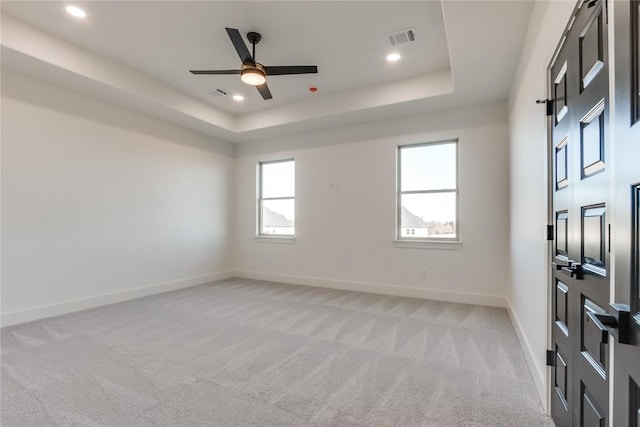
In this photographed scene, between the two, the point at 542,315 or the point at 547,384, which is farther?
the point at 542,315

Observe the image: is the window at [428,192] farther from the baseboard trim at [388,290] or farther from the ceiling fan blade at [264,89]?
the ceiling fan blade at [264,89]

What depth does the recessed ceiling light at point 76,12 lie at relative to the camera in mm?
2875

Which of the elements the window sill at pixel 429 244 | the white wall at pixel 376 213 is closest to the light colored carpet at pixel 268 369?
the white wall at pixel 376 213

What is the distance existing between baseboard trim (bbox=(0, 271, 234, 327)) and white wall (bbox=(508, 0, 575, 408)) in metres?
5.08

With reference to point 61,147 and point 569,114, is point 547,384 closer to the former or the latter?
point 569,114

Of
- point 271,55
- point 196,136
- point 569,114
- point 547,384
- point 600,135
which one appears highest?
point 271,55

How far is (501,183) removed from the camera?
415 centimetres

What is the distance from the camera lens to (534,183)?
2.35 metres

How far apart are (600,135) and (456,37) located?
7.03 feet

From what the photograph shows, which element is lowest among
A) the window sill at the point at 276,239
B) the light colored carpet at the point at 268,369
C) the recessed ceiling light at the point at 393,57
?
the light colored carpet at the point at 268,369

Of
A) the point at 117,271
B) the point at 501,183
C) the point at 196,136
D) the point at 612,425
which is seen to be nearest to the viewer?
the point at 612,425

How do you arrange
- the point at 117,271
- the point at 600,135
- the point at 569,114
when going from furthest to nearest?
the point at 117,271 → the point at 569,114 → the point at 600,135

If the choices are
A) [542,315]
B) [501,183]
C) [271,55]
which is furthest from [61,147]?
[501,183]

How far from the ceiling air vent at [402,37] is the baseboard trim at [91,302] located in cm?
499
